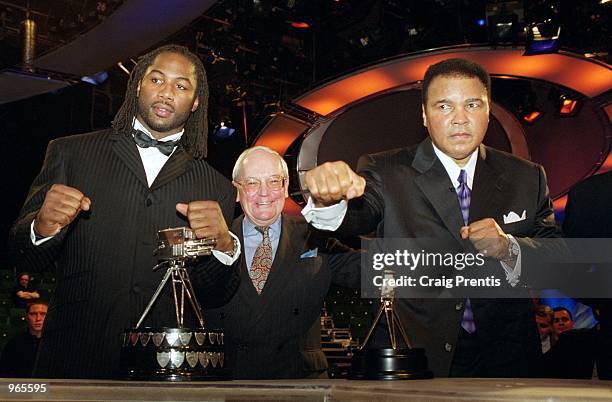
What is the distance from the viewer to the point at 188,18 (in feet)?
22.8

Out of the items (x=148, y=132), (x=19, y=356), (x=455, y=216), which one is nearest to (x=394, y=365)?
(x=455, y=216)

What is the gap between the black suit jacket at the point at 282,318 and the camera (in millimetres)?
2617

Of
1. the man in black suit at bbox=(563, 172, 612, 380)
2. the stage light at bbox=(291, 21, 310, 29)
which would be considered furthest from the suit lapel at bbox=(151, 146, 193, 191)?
the stage light at bbox=(291, 21, 310, 29)

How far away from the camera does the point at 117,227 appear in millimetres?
2188

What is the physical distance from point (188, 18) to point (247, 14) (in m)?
0.94

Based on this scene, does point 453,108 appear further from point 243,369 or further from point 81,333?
point 81,333

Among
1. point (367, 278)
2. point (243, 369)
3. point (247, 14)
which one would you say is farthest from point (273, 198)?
point (247, 14)

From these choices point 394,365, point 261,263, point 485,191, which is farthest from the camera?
point 261,263

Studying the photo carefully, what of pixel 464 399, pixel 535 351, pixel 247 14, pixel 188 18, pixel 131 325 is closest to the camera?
pixel 464 399

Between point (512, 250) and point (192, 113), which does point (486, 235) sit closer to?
point (512, 250)

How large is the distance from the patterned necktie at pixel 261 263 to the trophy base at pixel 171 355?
104cm

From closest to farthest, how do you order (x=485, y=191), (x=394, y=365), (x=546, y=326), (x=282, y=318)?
(x=394, y=365), (x=485, y=191), (x=282, y=318), (x=546, y=326)

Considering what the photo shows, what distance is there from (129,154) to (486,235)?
1146 millimetres

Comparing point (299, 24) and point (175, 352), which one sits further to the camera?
point (299, 24)
